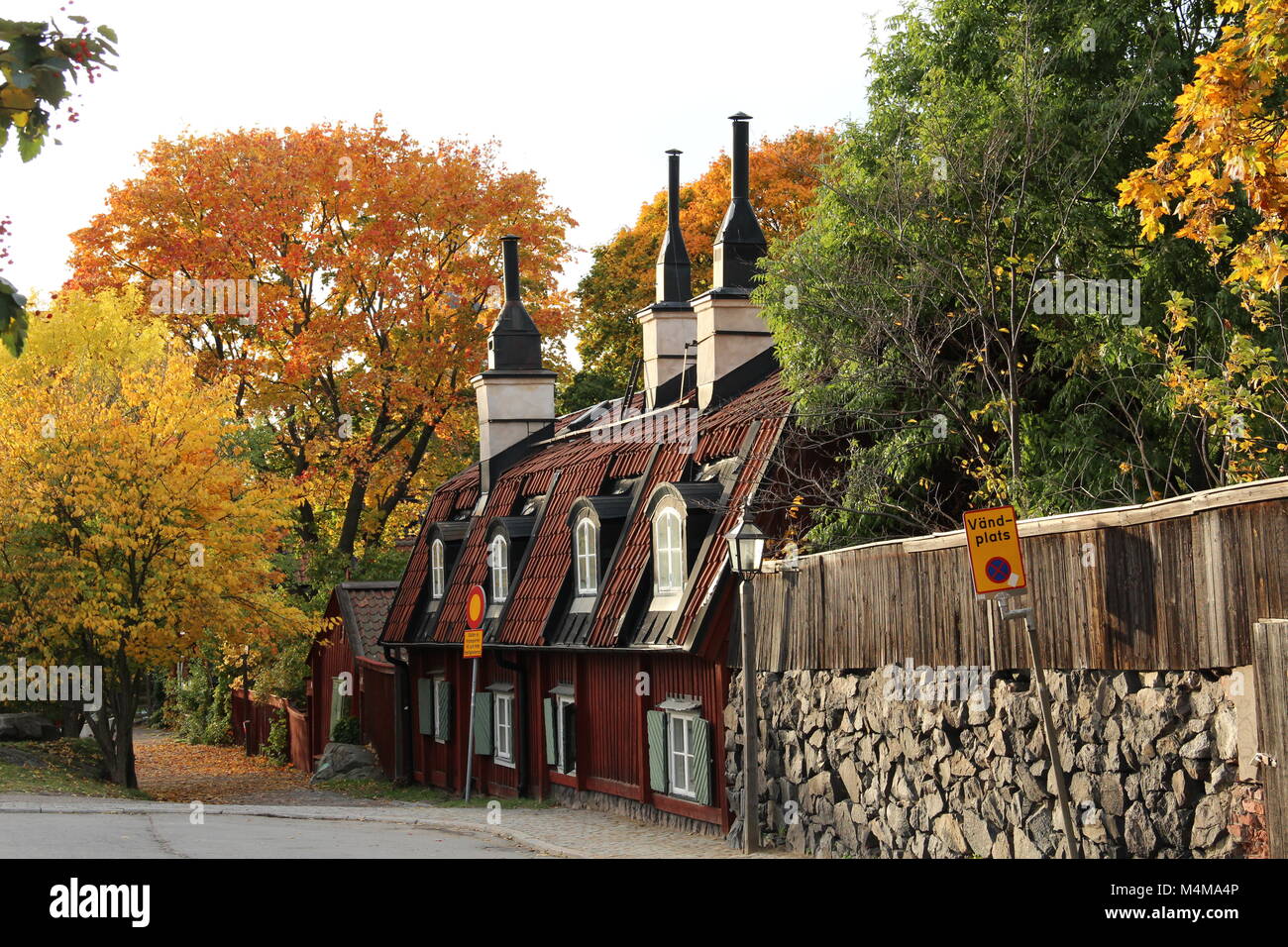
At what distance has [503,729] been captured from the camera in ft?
82.3

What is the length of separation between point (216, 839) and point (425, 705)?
13.4m

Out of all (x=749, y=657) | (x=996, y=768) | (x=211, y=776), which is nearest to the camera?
(x=996, y=768)

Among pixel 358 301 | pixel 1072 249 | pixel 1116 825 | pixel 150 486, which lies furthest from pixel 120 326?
pixel 1116 825

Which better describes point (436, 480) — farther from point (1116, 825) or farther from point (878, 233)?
point (1116, 825)

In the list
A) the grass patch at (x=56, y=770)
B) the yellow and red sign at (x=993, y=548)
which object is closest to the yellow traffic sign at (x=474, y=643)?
the grass patch at (x=56, y=770)

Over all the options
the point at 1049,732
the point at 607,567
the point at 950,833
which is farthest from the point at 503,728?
the point at 1049,732

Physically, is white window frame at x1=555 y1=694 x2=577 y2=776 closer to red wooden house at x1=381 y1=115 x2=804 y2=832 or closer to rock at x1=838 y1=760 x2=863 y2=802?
red wooden house at x1=381 y1=115 x2=804 y2=832

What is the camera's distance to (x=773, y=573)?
52.2 feet

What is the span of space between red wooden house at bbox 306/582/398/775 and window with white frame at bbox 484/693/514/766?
6.51 metres

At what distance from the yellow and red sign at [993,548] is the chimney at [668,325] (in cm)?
1540

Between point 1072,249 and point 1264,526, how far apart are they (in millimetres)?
7260

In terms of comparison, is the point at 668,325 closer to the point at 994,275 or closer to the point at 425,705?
the point at 425,705

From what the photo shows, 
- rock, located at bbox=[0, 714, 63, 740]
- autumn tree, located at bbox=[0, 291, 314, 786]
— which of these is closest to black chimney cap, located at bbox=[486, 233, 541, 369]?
autumn tree, located at bbox=[0, 291, 314, 786]

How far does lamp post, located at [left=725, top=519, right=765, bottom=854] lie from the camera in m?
15.1
